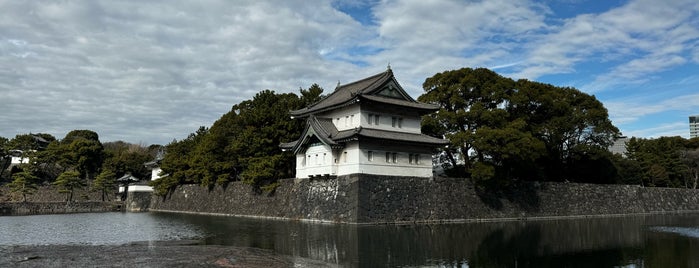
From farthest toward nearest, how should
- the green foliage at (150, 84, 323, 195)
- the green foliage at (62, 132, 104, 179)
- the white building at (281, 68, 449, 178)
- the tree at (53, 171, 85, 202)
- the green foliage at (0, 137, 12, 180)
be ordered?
the green foliage at (0, 137, 12, 180) → the green foliage at (62, 132, 104, 179) → the tree at (53, 171, 85, 202) → the green foliage at (150, 84, 323, 195) → the white building at (281, 68, 449, 178)

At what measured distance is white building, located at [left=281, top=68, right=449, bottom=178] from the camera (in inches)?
1150

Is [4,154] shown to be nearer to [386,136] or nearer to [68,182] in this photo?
[68,182]

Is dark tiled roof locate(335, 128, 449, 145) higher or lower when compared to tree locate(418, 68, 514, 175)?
lower

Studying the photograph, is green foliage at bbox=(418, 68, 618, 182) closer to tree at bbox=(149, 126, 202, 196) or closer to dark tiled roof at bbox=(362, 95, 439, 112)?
dark tiled roof at bbox=(362, 95, 439, 112)

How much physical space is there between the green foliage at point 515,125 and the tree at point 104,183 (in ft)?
109

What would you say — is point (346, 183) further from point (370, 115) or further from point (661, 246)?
point (661, 246)

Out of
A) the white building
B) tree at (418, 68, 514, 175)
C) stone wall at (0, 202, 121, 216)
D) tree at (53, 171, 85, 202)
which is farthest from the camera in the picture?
tree at (53, 171, 85, 202)

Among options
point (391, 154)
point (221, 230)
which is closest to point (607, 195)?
point (391, 154)

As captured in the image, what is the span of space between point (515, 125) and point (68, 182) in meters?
39.3

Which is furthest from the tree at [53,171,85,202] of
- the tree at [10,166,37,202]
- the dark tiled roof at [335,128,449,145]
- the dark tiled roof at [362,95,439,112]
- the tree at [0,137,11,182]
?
the dark tiled roof at [362,95,439,112]

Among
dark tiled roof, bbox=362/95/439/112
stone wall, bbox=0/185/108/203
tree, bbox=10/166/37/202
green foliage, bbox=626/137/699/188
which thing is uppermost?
dark tiled roof, bbox=362/95/439/112

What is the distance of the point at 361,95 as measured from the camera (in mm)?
29234

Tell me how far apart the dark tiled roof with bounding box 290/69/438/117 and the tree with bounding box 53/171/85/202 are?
82.6 feet

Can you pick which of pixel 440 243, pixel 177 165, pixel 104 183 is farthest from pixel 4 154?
pixel 440 243
